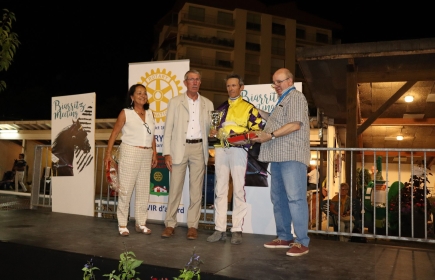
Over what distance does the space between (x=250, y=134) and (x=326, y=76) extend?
3.88 metres

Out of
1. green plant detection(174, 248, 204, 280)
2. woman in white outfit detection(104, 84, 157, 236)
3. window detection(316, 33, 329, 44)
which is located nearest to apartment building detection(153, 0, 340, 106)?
window detection(316, 33, 329, 44)

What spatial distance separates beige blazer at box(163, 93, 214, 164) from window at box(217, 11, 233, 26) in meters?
46.2

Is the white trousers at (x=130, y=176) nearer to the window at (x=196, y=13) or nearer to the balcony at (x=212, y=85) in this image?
the balcony at (x=212, y=85)

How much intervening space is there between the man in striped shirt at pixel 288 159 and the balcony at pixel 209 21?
4588cm

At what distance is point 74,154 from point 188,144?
101 inches

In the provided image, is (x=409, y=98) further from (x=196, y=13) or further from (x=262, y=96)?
(x=196, y=13)

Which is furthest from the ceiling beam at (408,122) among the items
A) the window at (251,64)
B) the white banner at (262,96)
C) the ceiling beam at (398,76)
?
the window at (251,64)

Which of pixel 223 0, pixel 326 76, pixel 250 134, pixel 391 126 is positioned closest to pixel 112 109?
pixel 223 0

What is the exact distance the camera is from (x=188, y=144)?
15.7 feet

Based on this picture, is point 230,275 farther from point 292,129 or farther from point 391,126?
point 391,126

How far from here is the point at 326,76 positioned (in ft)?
24.7

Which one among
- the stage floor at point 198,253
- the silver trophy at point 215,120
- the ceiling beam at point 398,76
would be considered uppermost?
the ceiling beam at point 398,76

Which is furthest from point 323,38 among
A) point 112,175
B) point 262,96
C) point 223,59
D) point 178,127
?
point 112,175

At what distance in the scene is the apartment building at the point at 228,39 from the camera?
1869 inches
